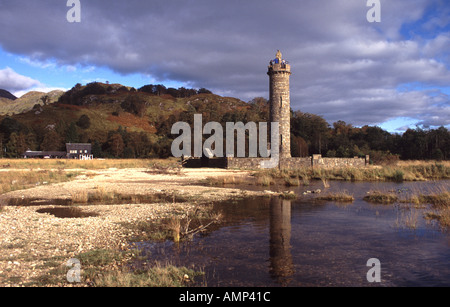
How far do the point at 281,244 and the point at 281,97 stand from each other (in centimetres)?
3075

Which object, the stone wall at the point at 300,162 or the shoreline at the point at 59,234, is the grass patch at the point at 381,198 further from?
the stone wall at the point at 300,162

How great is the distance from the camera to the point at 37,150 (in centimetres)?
6662

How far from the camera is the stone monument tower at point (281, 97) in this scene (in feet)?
122

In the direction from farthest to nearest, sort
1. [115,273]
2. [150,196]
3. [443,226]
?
[150,196], [443,226], [115,273]

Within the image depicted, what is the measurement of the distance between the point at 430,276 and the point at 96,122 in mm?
83723

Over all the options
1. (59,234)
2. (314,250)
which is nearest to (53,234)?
(59,234)

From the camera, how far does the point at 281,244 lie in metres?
8.41

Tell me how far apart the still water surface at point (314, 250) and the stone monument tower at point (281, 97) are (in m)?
25.3

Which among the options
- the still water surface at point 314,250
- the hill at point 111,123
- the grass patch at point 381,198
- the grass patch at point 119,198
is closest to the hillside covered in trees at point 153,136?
the hill at point 111,123

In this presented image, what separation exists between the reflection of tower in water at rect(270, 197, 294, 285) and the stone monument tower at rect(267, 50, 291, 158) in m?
24.2

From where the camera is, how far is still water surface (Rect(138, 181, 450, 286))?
247 inches
